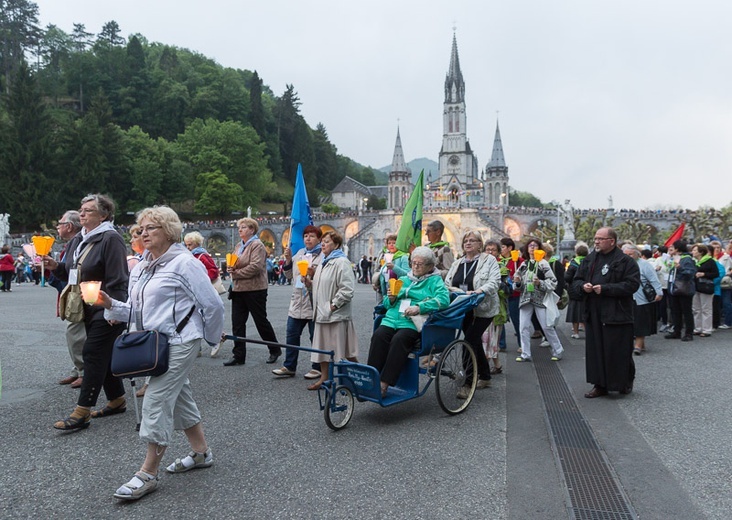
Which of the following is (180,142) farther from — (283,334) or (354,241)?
(283,334)

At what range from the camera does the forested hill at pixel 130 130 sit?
164 ft

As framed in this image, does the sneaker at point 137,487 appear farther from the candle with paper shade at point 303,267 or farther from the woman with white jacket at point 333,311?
the candle with paper shade at point 303,267

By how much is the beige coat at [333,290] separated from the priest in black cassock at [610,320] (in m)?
2.64

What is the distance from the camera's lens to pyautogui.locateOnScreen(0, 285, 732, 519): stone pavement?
10.9ft

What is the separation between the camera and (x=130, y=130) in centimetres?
6388

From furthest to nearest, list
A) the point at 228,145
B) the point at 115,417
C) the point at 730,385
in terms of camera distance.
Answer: the point at 228,145 < the point at 730,385 < the point at 115,417

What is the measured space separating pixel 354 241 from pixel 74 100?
142ft

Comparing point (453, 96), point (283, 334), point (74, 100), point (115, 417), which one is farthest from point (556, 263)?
point (453, 96)

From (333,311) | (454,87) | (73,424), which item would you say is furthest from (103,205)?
(454,87)

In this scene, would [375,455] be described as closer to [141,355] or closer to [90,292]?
[141,355]

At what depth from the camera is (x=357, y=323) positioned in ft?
38.9

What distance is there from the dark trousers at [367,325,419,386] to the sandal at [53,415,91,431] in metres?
2.63

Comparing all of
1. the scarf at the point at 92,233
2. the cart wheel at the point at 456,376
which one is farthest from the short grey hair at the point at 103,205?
the cart wheel at the point at 456,376

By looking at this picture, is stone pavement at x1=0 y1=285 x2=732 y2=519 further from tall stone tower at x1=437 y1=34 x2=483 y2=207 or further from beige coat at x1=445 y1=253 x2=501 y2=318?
tall stone tower at x1=437 y1=34 x2=483 y2=207
